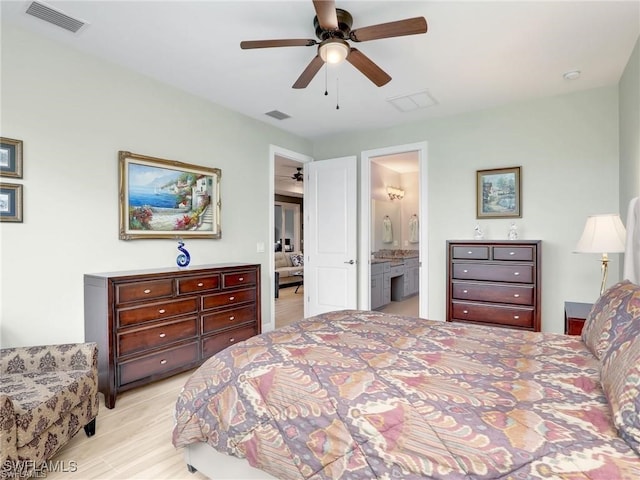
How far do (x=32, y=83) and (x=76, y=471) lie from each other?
2.61 meters

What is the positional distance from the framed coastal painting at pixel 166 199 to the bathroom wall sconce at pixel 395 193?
451cm

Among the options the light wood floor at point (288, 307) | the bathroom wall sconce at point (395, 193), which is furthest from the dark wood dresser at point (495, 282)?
the bathroom wall sconce at point (395, 193)

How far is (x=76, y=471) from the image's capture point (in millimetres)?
1906

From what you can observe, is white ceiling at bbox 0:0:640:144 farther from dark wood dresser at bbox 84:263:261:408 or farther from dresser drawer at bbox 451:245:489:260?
dark wood dresser at bbox 84:263:261:408

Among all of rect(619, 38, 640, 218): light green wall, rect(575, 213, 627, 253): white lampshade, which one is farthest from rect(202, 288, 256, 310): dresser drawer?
rect(619, 38, 640, 218): light green wall

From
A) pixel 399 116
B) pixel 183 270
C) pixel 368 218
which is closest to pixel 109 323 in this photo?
pixel 183 270

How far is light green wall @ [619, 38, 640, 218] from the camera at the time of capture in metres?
2.74

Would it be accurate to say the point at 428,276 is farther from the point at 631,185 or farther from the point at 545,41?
the point at 545,41

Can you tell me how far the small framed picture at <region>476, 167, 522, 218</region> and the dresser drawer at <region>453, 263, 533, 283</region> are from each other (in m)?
0.72

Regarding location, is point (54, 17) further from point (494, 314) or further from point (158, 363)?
point (494, 314)

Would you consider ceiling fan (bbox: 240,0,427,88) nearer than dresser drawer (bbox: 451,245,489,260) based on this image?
Yes

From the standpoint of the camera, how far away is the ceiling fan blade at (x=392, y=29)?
199 cm

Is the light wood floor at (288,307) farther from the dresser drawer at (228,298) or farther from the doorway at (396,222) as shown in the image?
the dresser drawer at (228,298)

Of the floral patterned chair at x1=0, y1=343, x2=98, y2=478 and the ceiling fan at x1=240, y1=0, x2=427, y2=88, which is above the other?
the ceiling fan at x1=240, y1=0, x2=427, y2=88
